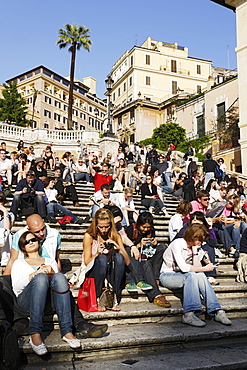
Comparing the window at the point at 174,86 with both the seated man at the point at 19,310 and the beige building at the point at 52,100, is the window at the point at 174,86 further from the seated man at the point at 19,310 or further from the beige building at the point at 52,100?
the seated man at the point at 19,310

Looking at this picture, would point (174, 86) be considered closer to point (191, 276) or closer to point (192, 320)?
point (191, 276)

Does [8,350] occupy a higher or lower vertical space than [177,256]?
lower

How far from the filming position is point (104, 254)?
4.48 metres

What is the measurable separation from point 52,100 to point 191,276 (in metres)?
64.5

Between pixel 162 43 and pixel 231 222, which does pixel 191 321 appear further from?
pixel 162 43

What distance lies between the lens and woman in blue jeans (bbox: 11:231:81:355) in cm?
348

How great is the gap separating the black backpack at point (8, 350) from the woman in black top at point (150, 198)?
6.19 meters

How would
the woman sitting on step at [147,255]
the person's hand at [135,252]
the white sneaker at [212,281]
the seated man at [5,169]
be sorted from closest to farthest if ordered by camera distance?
the woman sitting on step at [147,255] → the person's hand at [135,252] → the white sneaker at [212,281] → the seated man at [5,169]

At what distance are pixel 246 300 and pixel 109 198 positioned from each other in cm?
402

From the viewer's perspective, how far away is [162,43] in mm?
51375

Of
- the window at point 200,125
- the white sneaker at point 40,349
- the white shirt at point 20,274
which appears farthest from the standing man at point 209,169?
the window at point 200,125

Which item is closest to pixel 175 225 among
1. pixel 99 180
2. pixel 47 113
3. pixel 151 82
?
pixel 99 180

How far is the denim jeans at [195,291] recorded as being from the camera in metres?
4.29

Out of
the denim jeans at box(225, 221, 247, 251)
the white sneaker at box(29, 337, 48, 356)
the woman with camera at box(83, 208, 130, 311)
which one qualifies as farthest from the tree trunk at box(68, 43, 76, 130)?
the white sneaker at box(29, 337, 48, 356)
